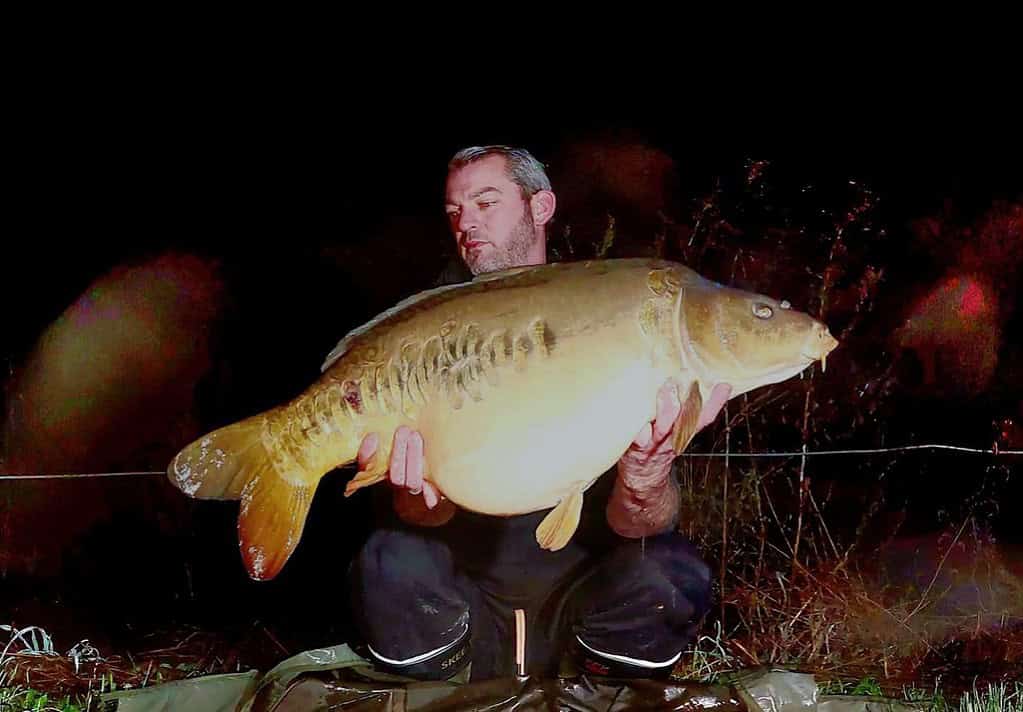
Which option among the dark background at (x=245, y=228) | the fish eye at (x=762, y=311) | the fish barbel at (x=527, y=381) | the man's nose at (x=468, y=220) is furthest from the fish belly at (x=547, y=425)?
the dark background at (x=245, y=228)

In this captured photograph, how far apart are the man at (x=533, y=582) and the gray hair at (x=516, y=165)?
2.15 ft

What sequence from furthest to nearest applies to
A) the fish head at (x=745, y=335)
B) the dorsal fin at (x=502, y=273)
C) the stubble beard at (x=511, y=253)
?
the stubble beard at (x=511, y=253) < the dorsal fin at (x=502, y=273) < the fish head at (x=745, y=335)

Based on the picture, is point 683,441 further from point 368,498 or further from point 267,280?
point 267,280

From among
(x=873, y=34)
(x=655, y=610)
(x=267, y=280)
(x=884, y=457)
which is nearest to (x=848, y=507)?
(x=884, y=457)

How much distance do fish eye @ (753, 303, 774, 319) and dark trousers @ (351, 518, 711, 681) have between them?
19.7 inches

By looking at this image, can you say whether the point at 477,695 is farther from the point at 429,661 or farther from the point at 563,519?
the point at 563,519

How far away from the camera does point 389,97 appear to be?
8.27ft

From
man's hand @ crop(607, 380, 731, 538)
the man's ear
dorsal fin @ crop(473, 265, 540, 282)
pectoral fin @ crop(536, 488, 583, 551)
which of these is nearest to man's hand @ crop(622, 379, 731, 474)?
man's hand @ crop(607, 380, 731, 538)

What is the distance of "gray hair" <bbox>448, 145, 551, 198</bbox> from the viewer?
1989mm

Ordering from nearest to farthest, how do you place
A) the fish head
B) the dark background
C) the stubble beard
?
the fish head → the stubble beard → the dark background

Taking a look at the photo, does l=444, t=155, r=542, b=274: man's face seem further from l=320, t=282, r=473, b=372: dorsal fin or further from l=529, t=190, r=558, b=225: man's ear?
l=320, t=282, r=473, b=372: dorsal fin

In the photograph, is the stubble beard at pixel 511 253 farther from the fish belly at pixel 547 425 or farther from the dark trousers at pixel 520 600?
the dark trousers at pixel 520 600

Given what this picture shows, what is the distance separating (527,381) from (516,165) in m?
0.61

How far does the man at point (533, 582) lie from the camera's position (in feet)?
5.79
